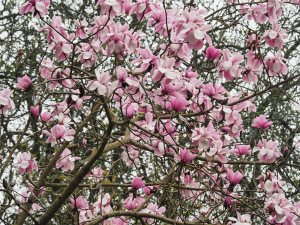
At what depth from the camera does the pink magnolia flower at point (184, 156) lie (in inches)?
119

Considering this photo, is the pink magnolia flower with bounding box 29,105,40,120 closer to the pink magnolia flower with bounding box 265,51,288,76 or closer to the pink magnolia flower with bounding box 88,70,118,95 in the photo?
the pink magnolia flower with bounding box 88,70,118,95

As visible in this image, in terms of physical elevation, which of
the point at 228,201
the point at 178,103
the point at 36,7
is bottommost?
the point at 228,201

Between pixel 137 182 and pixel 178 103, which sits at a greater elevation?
pixel 178 103

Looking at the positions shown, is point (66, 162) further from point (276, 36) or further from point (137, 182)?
point (276, 36)

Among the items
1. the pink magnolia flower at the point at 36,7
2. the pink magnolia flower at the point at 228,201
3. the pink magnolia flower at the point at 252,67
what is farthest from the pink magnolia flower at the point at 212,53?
the pink magnolia flower at the point at 36,7

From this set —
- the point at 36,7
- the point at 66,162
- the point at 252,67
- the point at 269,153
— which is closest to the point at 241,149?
the point at 269,153

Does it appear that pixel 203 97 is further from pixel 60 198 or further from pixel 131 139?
pixel 60 198

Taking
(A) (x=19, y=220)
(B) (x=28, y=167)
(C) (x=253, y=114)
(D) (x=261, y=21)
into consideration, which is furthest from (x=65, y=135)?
(C) (x=253, y=114)

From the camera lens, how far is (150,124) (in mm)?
3354

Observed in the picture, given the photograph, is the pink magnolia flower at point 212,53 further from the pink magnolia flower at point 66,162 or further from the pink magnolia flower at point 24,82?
the pink magnolia flower at point 66,162

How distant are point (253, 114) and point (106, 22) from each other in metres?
3.73

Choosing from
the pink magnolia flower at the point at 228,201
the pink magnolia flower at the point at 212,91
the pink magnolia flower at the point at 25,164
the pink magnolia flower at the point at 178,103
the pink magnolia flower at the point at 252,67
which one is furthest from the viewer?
the pink magnolia flower at the point at 25,164

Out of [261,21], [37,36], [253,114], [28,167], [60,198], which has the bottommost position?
[60,198]

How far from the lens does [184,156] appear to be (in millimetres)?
3027
